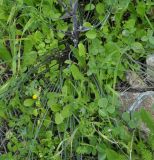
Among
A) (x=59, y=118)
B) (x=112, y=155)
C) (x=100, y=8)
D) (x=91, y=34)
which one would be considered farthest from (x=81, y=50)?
(x=112, y=155)

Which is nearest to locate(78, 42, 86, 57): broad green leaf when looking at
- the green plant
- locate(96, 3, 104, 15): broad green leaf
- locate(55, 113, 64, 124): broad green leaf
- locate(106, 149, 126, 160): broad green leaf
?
the green plant

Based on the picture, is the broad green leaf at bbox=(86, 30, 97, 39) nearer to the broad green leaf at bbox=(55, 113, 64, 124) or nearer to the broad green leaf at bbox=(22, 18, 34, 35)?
the broad green leaf at bbox=(22, 18, 34, 35)

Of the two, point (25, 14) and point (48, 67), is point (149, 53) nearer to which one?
point (48, 67)

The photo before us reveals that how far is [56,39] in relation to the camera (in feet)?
7.91

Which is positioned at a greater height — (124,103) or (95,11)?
(95,11)

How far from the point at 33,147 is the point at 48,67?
468 mm

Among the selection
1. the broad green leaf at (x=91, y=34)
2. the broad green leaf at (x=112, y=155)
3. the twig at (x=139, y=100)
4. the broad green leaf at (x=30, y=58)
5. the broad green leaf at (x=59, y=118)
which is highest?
the broad green leaf at (x=91, y=34)

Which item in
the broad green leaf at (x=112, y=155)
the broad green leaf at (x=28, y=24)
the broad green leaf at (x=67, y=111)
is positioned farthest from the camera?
the broad green leaf at (x=28, y=24)

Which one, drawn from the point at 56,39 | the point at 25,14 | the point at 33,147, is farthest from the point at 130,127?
the point at 25,14

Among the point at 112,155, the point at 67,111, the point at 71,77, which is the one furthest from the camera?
the point at 71,77

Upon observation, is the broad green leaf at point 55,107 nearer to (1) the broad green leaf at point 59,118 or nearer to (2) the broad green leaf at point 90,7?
(1) the broad green leaf at point 59,118

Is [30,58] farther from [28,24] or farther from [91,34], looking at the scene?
[91,34]

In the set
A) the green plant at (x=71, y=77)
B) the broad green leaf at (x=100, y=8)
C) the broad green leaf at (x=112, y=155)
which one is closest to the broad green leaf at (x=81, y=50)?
the green plant at (x=71, y=77)

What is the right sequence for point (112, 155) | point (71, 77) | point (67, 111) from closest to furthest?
point (112, 155)
point (67, 111)
point (71, 77)
